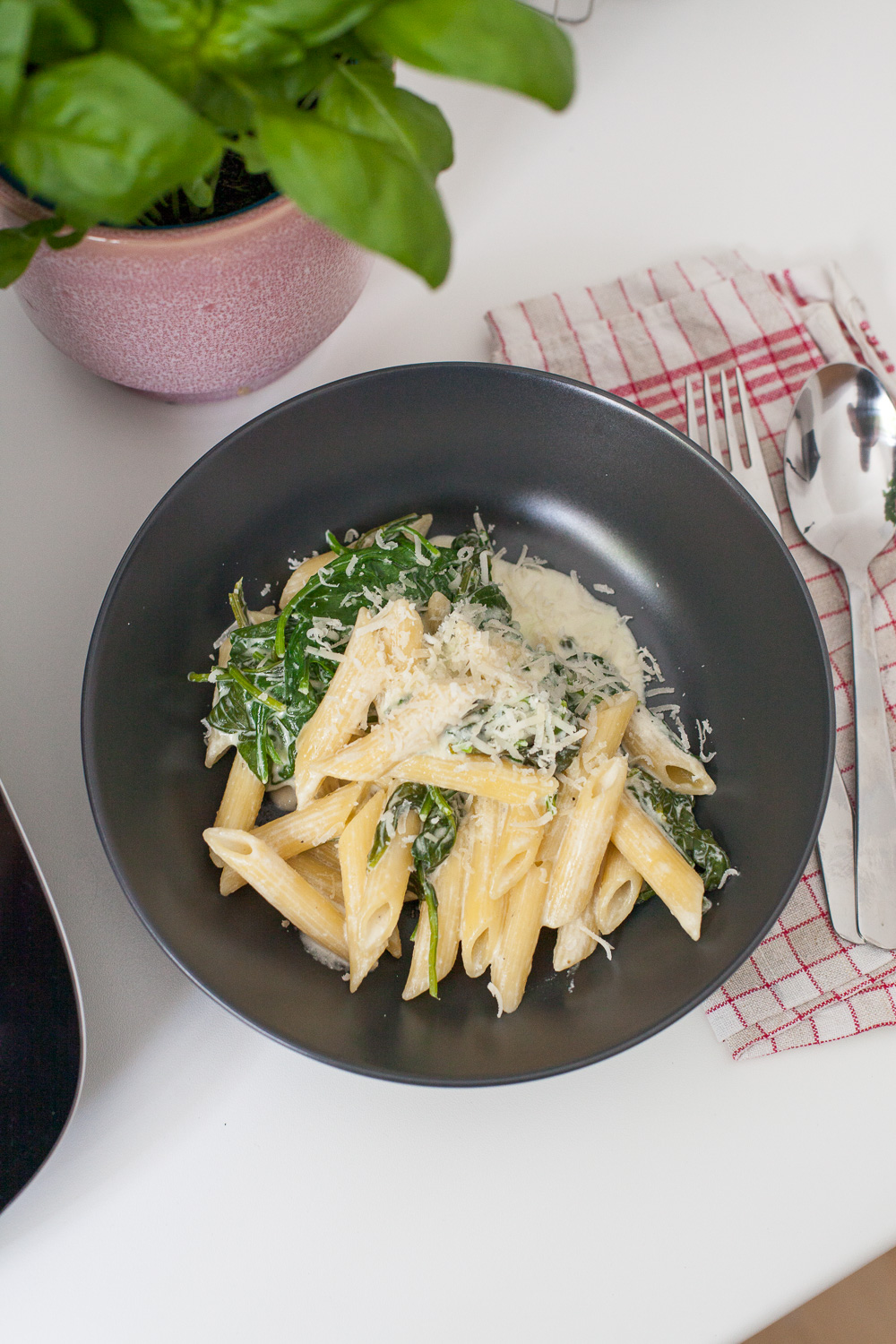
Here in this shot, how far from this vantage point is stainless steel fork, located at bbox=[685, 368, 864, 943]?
0.98 meters

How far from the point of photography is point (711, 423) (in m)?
1.16

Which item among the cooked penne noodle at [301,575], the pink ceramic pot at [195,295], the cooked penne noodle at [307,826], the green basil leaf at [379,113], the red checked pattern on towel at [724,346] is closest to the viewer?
the green basil leaf at [379,113]

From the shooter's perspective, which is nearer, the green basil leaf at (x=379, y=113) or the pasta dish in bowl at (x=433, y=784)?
the green basil leaf at (x=379, y=113)

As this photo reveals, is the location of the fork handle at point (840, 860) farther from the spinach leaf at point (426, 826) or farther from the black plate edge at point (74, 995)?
the black plate edge at point (74, 995)

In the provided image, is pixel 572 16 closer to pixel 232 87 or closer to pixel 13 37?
pixel 232 87

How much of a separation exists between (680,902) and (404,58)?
69cm

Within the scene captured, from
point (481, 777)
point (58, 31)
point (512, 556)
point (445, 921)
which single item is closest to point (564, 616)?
point (512, 556)

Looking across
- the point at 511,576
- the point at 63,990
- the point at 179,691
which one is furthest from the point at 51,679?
the point at 511,576

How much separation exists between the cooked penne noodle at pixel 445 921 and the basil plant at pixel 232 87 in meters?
0.54

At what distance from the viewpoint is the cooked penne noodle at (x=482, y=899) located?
88cm

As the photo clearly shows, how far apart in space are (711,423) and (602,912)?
1.94 feet

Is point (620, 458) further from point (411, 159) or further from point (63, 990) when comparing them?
point (63, 990)

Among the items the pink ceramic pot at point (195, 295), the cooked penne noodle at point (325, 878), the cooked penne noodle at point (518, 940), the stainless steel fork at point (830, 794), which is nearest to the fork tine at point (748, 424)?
the stainless steel fork at point (830, 794)

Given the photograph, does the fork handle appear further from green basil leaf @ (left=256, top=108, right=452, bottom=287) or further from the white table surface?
green basil leaf @ (left=256, top=108, right=452, bottom=287)
